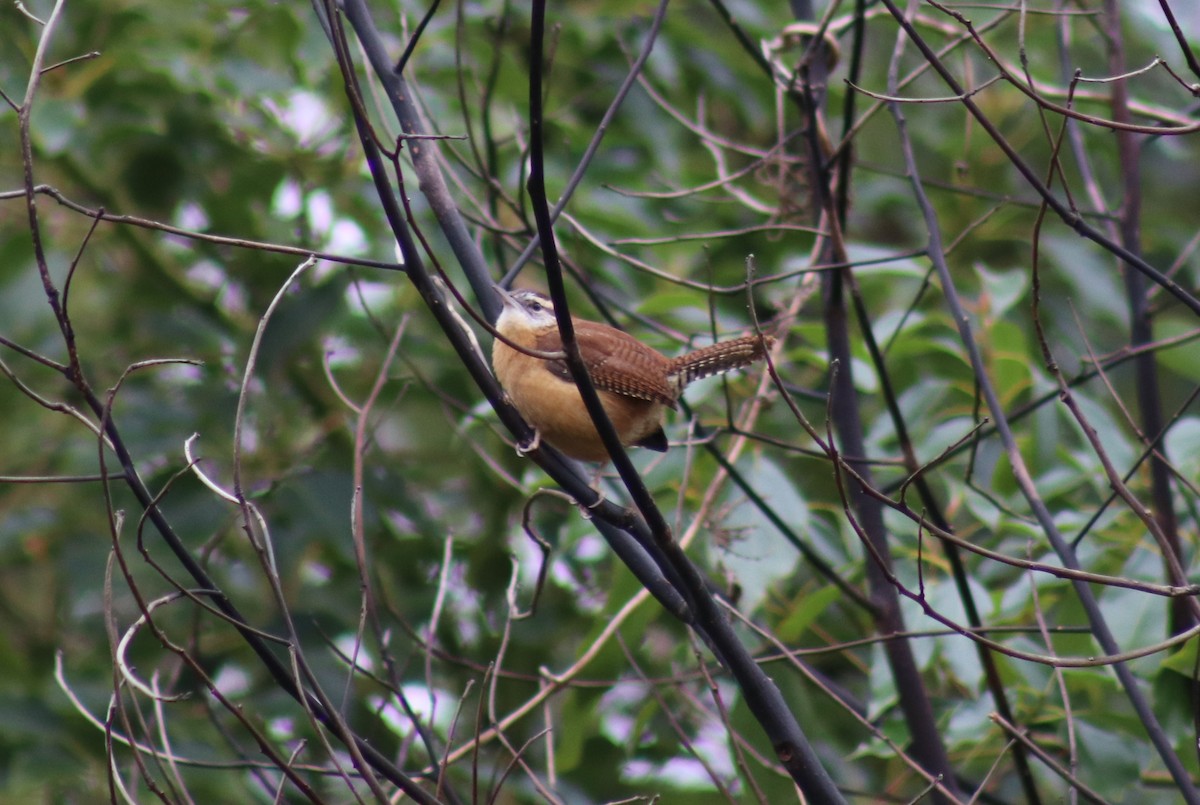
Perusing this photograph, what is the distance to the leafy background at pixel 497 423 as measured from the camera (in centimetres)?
338

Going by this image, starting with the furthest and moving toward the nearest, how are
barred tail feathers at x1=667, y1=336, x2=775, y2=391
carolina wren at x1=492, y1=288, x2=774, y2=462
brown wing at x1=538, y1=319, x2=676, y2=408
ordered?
brown wing at x1=538, y1=319, x2=676, y2=408 → barred tail feathers at x1=667, y1=336, x2=775, y2=391 → carolina wren at x1=492, y1=288, x2=774, y2=462

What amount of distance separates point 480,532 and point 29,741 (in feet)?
5.83

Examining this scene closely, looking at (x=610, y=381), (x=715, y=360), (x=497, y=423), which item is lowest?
(x=497, y=423)

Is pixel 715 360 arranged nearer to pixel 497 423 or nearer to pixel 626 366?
pixel 626 366

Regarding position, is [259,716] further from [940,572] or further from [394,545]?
[940,572]

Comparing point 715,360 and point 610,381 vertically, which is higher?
point 715,360

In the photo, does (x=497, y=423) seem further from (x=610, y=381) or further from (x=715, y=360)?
(x=715, y=360)

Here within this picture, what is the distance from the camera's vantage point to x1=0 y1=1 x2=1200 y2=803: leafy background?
338cm

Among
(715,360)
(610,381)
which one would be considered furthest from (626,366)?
(715,360)

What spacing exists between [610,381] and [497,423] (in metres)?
0.87

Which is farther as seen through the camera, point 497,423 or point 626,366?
point 497,423

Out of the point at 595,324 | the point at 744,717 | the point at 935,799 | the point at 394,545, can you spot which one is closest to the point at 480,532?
the point at 394,545

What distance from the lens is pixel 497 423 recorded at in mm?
4324

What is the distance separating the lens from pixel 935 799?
2879 mm
